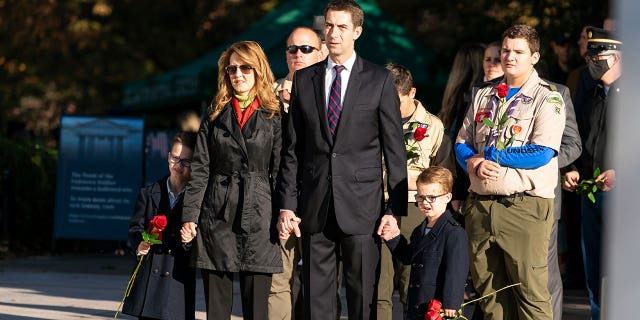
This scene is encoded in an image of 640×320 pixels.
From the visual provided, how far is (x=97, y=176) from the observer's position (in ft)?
44.9

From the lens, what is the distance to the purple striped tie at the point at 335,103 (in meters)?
5.79

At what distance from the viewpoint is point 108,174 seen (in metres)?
13.7

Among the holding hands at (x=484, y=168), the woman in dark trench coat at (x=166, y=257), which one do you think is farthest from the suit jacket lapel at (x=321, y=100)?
the woman in dark trench coat at (x=166, y=257)

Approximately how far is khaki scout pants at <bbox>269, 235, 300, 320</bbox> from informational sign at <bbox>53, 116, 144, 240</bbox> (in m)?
6.82

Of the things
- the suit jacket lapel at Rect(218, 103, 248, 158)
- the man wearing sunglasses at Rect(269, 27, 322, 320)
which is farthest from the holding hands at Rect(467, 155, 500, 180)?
the man wearing sunglasses at Rect(269, 27, 322, 320)

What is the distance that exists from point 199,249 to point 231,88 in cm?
94

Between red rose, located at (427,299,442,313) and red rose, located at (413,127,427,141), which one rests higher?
red rose, located at (413,127,427,141)

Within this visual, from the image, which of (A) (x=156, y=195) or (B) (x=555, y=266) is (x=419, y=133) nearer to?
(B) (x=555, y=266)

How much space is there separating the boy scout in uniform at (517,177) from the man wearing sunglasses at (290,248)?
4.34 ft

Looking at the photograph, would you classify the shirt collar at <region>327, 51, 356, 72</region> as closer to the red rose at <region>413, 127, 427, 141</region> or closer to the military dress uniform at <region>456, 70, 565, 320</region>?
the military dress uniform at <region>456, 70, 565, 320</region>

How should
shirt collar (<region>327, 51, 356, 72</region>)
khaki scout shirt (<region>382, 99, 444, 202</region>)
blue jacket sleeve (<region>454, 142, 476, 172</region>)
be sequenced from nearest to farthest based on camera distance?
1. shirt collar (<region>327, 51, 356, 72</region>)
2. blue jacket sleeve (<region>454, 142, 476, 172</region>)
3. khaki scout shirt (<region>382, 99, 444, 202</region>)

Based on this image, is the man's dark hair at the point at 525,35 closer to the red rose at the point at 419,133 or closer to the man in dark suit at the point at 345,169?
the man in dark suit at the point at 345,169

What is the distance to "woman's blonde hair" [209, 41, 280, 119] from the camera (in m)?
6.38

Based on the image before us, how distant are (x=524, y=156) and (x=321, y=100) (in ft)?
3.54
